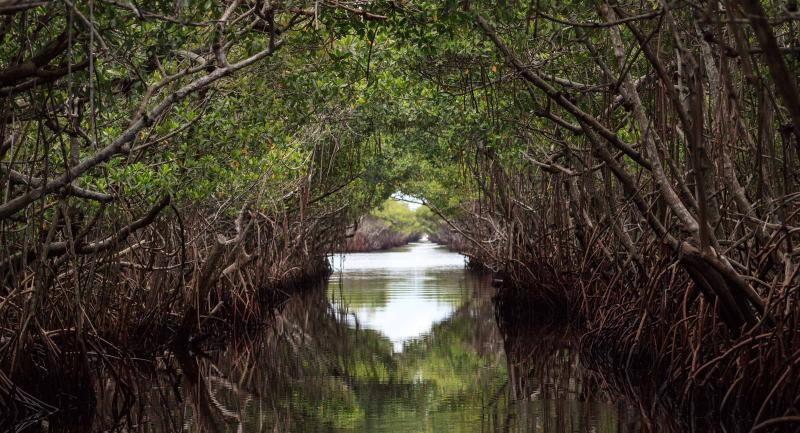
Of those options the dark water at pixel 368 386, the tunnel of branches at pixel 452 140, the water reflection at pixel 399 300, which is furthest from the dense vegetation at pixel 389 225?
the tunnel of branches at pixel 452 140

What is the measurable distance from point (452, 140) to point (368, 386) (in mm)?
6347

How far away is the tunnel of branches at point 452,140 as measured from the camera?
17.1 feet

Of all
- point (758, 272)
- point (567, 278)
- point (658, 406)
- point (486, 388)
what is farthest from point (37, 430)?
point (567, 278)

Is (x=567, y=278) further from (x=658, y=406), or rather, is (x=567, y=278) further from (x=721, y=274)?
(x=721, y=274)

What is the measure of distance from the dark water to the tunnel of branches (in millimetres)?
539

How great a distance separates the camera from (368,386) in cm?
793

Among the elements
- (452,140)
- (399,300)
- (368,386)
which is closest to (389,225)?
(399,300)

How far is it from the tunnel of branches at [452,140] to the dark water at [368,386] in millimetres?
539

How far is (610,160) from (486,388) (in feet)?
7.26

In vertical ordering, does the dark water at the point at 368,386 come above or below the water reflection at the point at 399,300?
below

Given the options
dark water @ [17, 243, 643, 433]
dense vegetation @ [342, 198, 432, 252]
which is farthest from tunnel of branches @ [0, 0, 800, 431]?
dense vegetation @ [342, 198, 432, 252]

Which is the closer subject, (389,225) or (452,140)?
(452,140)

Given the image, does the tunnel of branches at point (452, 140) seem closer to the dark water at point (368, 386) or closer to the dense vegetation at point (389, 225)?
the dark water at point (368, 386)

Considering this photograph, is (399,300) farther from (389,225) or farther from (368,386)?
(389,225)
